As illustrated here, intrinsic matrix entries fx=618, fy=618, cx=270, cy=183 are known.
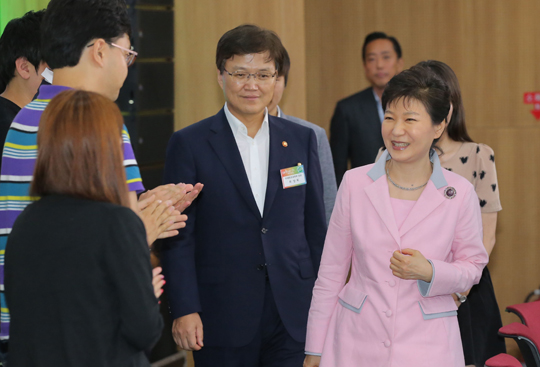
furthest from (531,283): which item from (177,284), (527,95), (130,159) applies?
(130,159)

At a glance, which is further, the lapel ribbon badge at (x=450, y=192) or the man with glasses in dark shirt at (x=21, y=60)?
the man with glasses in dark shirt at (x=21, y=60)

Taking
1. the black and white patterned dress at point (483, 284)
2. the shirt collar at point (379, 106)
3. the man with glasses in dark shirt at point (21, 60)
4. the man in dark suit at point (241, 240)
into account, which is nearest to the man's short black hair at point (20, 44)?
the man with glasses in dark shirt at point (21, 60)

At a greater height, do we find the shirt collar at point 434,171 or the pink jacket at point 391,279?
the shirt collar at point 434,171

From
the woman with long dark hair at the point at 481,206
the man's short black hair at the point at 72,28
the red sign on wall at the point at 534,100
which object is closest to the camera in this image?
the man's short black hair at the point at 72,28

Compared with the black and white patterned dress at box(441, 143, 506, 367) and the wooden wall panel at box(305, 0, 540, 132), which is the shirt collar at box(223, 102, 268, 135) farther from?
the wooden wall panel at box(305, 0, 540, 132)

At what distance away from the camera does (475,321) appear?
2.90 metres

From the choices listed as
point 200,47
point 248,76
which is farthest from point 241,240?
point 200,47

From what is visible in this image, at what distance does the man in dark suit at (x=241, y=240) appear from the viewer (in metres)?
2.51

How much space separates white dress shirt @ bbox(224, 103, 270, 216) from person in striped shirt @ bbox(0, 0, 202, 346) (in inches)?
29.2

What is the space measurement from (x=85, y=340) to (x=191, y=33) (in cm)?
321

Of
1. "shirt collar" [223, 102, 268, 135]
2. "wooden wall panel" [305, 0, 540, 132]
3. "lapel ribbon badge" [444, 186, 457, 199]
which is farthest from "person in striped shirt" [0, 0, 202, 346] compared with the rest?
"wooden wall panel" [305, 0, 540, 132]

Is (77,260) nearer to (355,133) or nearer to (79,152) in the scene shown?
(79,152)

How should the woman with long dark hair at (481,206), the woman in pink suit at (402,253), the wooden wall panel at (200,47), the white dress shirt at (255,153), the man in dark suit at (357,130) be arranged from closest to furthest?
1. the woman in pink suit at (402,253)
2. the white dress shirt at (255,153)
3. the woman with long dark hair at (481,206)
4. the wooden wall panel at (200,47)
5. the man in dark suit at (357,130)

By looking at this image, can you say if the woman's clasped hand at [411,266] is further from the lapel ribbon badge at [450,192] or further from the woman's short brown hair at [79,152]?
the woman's short brown hair at [79,152]
